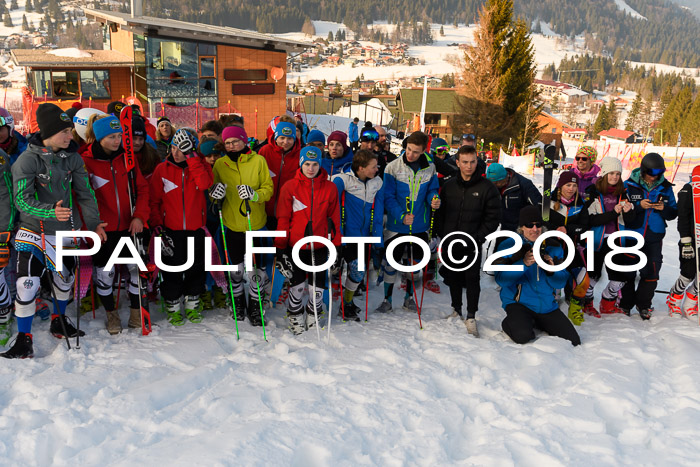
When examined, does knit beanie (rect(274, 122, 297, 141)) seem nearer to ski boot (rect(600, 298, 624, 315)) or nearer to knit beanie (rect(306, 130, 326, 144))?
knit beanie (rect(306, 130, 326, 144))

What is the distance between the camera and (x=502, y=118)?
113ft

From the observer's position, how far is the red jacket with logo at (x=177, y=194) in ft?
15.0

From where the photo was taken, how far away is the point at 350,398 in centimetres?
365

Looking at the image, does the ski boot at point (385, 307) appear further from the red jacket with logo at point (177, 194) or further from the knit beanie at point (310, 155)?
the red jacket with logo at point (177, 194)

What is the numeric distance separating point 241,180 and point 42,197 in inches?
63.4

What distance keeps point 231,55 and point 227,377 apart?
20.4 meters

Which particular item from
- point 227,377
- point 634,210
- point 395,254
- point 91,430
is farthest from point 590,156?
point 91,430

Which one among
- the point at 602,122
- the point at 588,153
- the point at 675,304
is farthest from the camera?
the point at 602,122

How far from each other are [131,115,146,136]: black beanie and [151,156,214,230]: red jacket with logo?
1.11 feet

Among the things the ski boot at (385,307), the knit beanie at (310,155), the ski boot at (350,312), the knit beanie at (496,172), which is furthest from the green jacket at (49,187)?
the knit beanie at (496,172)

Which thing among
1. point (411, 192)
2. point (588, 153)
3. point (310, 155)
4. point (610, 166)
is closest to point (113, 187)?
point (310, 155)

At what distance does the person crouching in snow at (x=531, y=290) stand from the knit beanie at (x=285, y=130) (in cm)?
240

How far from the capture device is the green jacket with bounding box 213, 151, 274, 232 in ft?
15.5

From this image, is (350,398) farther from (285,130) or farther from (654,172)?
(654,172)
